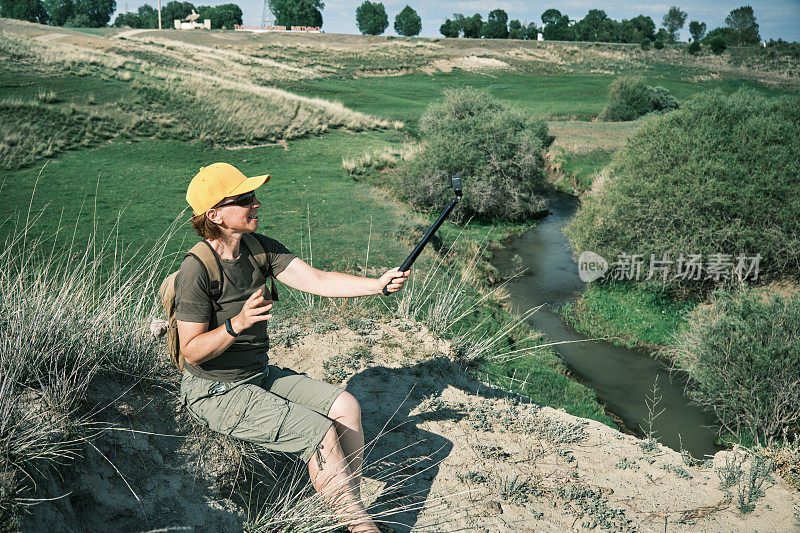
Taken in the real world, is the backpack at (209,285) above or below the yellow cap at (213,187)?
below

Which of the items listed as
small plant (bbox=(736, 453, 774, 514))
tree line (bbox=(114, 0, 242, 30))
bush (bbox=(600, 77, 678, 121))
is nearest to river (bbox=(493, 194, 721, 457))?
small plant (bbox=(736, 453, 774, 514))

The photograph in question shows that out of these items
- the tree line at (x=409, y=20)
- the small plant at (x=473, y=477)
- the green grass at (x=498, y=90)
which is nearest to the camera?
A: the small plant at (x=473, y=477)

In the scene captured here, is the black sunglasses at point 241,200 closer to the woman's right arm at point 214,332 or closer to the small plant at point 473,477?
the woman's right arm at point 214,332

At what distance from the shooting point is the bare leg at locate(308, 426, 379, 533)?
3059 millimetres

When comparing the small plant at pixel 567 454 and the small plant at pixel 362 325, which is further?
the small plant at pixel 362 325

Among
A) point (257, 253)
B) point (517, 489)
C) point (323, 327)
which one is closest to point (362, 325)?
point (323, 327)

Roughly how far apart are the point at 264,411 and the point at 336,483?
58 cm

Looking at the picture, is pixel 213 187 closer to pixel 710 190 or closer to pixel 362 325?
pixel 362 325

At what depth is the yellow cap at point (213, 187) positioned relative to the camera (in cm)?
318

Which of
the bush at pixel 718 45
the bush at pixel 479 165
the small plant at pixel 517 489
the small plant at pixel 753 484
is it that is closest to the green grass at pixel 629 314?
the bush at pixel 479 165

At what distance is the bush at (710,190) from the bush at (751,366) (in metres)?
3.50

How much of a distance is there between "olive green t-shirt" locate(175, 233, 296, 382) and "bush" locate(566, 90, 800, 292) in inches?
479

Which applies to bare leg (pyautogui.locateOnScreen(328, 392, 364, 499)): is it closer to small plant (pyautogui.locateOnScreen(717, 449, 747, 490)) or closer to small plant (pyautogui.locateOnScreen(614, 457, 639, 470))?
small plant (pyautogui.locateOnScreen(614, 457, 639, 470))

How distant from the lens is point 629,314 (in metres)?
13.4
